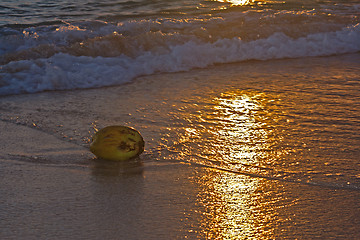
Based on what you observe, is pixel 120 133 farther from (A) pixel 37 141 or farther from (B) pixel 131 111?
(B) pixel 131 111

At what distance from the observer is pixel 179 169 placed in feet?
10.2

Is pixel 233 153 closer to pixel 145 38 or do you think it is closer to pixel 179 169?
pixel 179 169

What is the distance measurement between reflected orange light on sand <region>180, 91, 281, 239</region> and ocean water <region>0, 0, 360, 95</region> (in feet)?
5.75

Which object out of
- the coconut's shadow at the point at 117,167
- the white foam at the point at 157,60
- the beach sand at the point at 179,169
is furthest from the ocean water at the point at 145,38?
→ the coconut's shadow at the point at 117,167

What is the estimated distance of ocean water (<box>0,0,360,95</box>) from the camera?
5883 millimetres

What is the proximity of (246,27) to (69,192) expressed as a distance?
20.0ft

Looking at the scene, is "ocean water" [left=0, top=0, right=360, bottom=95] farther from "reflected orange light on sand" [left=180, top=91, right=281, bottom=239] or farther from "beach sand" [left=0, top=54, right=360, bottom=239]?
"reflected orange light on sand" [left=180, top=91, right=281, bottom=239]

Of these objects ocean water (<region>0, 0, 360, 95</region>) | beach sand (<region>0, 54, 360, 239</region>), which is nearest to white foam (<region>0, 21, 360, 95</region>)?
ocean water (<region>0, 0, 360, 95</region>)

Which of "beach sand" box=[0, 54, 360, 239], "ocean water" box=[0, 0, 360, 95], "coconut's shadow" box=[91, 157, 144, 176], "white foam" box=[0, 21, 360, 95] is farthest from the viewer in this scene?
"ocean water" box=[0, 0, 360, 95]

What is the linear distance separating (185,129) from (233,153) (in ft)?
2.04

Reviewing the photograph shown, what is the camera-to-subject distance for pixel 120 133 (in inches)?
126

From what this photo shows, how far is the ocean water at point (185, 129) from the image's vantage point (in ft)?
8.07

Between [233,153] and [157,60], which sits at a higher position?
[157,60]

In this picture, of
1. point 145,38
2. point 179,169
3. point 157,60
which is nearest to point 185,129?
point 179,169
